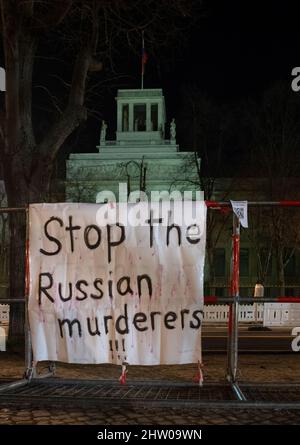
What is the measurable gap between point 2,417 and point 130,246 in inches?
88.3

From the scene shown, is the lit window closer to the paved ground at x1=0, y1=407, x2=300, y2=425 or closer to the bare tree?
the bare tree

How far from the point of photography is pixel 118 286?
21.5 ft

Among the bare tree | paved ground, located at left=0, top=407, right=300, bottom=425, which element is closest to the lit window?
the bare tree

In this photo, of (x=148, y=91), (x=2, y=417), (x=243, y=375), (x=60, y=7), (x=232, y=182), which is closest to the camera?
(x=2, y=417)

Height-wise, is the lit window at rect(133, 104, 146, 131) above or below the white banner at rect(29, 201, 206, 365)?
above

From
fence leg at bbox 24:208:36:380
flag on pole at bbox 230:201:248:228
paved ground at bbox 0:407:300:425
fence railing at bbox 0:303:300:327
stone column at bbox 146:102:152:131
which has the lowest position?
fence railing at bbox 0:303:300:327

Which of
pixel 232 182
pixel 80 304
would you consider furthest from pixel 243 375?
pixel 232 182

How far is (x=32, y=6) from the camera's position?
10.6m

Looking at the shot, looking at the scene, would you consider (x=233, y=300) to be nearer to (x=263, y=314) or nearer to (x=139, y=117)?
(x=263, y=314)

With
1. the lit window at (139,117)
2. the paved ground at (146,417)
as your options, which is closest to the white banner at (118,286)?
the paved ground at (146,417)

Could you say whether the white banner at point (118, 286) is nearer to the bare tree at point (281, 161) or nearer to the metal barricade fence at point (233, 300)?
the metal barricade fence at point (233, 300)

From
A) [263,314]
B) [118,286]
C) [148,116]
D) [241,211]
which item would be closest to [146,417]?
[118,286]

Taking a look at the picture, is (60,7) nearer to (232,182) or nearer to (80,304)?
(80,304)

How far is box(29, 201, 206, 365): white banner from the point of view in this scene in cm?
648
